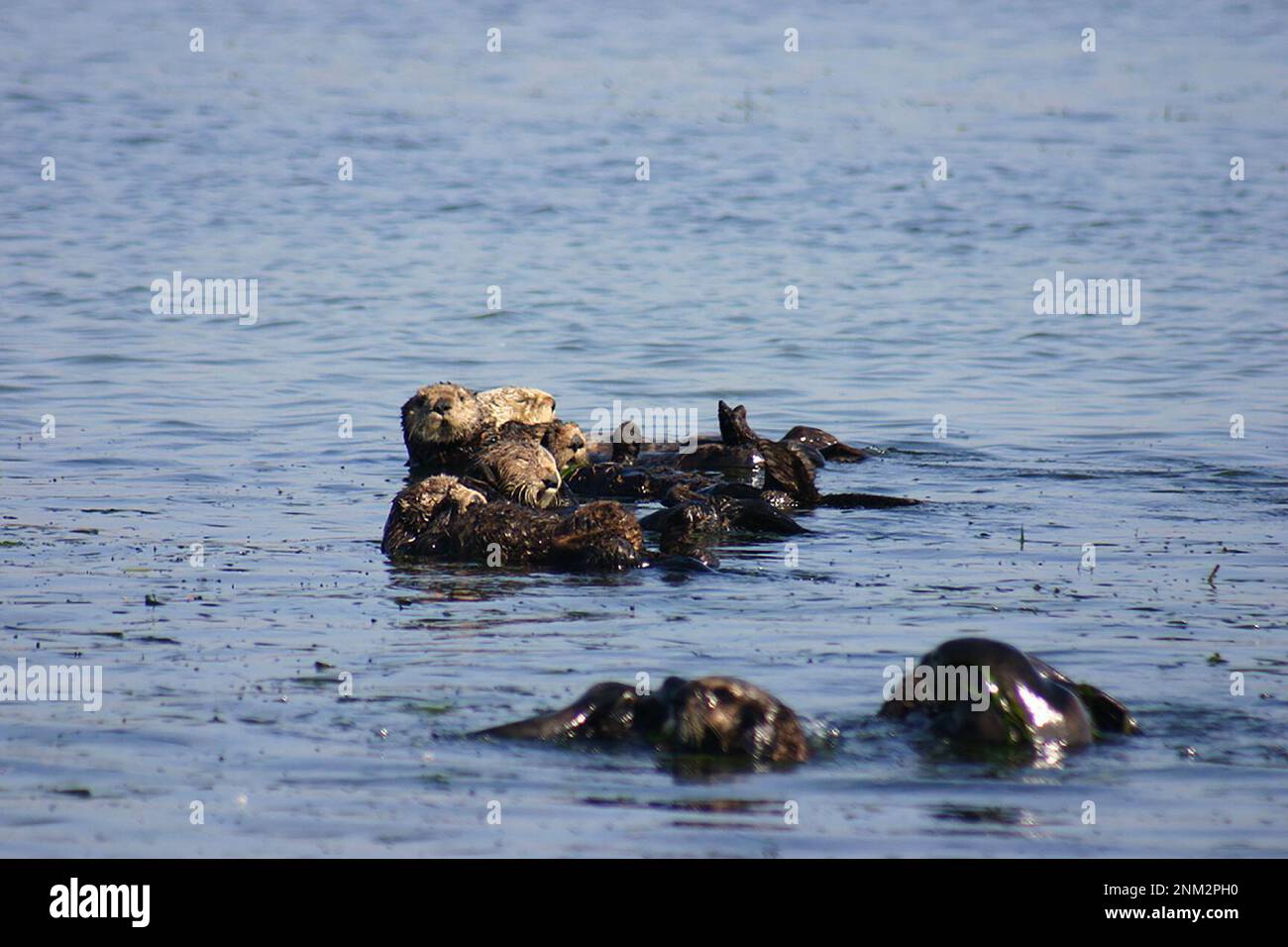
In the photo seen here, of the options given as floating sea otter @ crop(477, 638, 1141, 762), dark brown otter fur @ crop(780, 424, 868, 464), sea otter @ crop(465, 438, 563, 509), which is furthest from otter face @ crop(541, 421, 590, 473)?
floating sea otter @ crop(477, 638, 1141, 762)

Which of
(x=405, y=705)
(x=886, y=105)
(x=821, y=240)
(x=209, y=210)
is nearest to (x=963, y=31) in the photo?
(x=886, y=105)

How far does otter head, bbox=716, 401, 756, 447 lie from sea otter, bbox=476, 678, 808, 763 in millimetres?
4684

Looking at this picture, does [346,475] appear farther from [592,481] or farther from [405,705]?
[405,705]

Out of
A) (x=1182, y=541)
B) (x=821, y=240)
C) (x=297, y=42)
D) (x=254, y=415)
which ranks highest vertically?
(x=297, y=42)

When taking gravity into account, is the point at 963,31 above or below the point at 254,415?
above

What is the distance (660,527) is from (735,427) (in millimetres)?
1702

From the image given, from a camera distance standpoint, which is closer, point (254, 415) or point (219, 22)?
point (254, 415)

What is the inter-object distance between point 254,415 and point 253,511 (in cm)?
325

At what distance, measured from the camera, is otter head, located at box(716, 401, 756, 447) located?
10.2m

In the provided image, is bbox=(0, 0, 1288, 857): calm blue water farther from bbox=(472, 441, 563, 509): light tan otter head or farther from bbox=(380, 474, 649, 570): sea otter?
bbox=(472, 441, 563, 509): light tan otter head

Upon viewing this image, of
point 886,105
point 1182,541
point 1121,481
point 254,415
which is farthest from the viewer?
point 886,105

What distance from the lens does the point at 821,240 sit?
2002 cm

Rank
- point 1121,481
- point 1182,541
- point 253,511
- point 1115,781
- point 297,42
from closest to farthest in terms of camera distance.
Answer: point 1115,781 → point 1182,541 → point 253,511 → point 1121,481 → point 297,42

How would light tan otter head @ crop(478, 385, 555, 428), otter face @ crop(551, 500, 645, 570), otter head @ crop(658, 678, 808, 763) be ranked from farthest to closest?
light tan otter head @ crop(478, 385, 555, 428) → otter face @ crop(551, 500, 645, 570) → otter head @ crop(658, 678, 808, 763)
